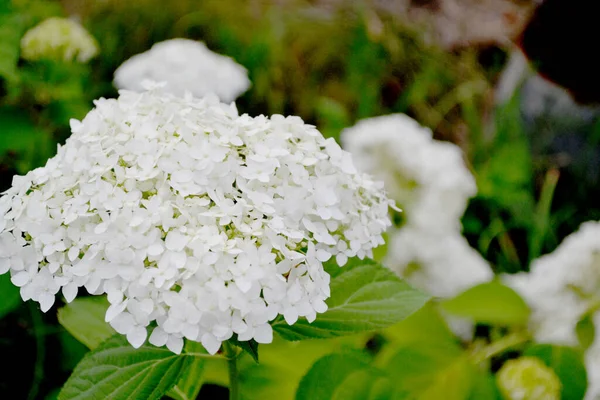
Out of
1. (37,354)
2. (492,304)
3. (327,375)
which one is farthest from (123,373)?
(492,304)

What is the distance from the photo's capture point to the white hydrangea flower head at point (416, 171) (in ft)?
4.99

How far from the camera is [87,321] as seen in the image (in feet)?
2.97

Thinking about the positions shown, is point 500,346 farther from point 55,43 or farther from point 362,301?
point 55,43

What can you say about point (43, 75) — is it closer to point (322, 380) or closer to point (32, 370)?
point (32, 370)

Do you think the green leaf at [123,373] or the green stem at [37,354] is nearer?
the green leaf at [123,373]

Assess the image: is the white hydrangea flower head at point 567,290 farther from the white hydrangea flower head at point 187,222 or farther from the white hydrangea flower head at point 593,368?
the white hydrangea flower head at point 187,222

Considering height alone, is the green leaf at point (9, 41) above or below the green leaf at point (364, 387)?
above

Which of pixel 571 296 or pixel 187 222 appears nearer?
pixel 187 222

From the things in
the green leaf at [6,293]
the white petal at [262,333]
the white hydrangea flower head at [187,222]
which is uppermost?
the white hydrangea flower head at [187,222]

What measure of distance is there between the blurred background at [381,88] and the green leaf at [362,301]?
1.48 feet

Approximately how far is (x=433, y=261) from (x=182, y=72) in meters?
0.81

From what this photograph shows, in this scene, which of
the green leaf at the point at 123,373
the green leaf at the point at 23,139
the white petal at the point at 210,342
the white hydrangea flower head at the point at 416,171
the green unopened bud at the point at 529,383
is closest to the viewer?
the white petal at the point at 210,342

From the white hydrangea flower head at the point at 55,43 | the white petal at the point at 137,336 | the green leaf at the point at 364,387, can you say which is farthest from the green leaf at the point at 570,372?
the white hydrangea flower head at the point at 55,43

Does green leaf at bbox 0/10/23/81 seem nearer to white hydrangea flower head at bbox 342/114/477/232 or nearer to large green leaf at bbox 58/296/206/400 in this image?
large green leaf at bbox 58/296/206/400
